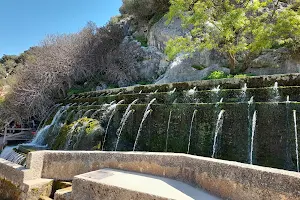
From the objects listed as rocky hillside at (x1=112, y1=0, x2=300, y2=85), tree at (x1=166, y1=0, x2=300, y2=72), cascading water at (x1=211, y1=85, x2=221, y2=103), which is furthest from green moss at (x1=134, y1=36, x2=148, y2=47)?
cascading water at (x1=211, y1=85, x2=221, y2=103)

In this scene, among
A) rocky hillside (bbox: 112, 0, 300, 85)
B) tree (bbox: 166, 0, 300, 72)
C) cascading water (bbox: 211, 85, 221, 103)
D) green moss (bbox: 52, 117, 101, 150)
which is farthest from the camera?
rocky hillside (bbox: 112, 0, 300, 85)

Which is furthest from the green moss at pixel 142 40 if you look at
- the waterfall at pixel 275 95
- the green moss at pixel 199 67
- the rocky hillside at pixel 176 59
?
the waterfall at pixel 275 95

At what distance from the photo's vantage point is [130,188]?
130 inches

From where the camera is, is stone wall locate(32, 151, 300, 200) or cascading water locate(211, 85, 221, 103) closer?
stone wall locate(32, 151, 300, 200)

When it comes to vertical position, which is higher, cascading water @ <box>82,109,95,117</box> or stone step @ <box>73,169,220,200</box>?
cascading water @ <box>82,109,95,117</box>

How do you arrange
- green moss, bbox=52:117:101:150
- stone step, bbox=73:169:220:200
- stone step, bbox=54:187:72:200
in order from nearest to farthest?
stone step, bbox=73:169:220:200
stone step, bbox=54:187:72:200
green moss, bbox=52:117:101:150

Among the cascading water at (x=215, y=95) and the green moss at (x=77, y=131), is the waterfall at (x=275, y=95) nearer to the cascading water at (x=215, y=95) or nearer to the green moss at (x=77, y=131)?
the cascading water at (x=215, y=95)

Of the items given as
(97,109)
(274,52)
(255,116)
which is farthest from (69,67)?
(255,116)

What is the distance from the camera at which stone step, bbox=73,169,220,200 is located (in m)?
3.17

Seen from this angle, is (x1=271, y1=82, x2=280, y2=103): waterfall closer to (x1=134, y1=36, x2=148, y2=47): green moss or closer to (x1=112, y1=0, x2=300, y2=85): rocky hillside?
(x1=112, y1=0, x2=300, y2=85): rocky hillside

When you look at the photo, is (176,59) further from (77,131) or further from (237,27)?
(77,131)

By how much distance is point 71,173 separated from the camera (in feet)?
16.2

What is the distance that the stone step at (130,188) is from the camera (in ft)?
10.4

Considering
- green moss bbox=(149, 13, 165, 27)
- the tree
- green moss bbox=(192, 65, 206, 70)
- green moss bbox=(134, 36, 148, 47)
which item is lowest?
green moss bbox=(192, 65, 206, 70)
